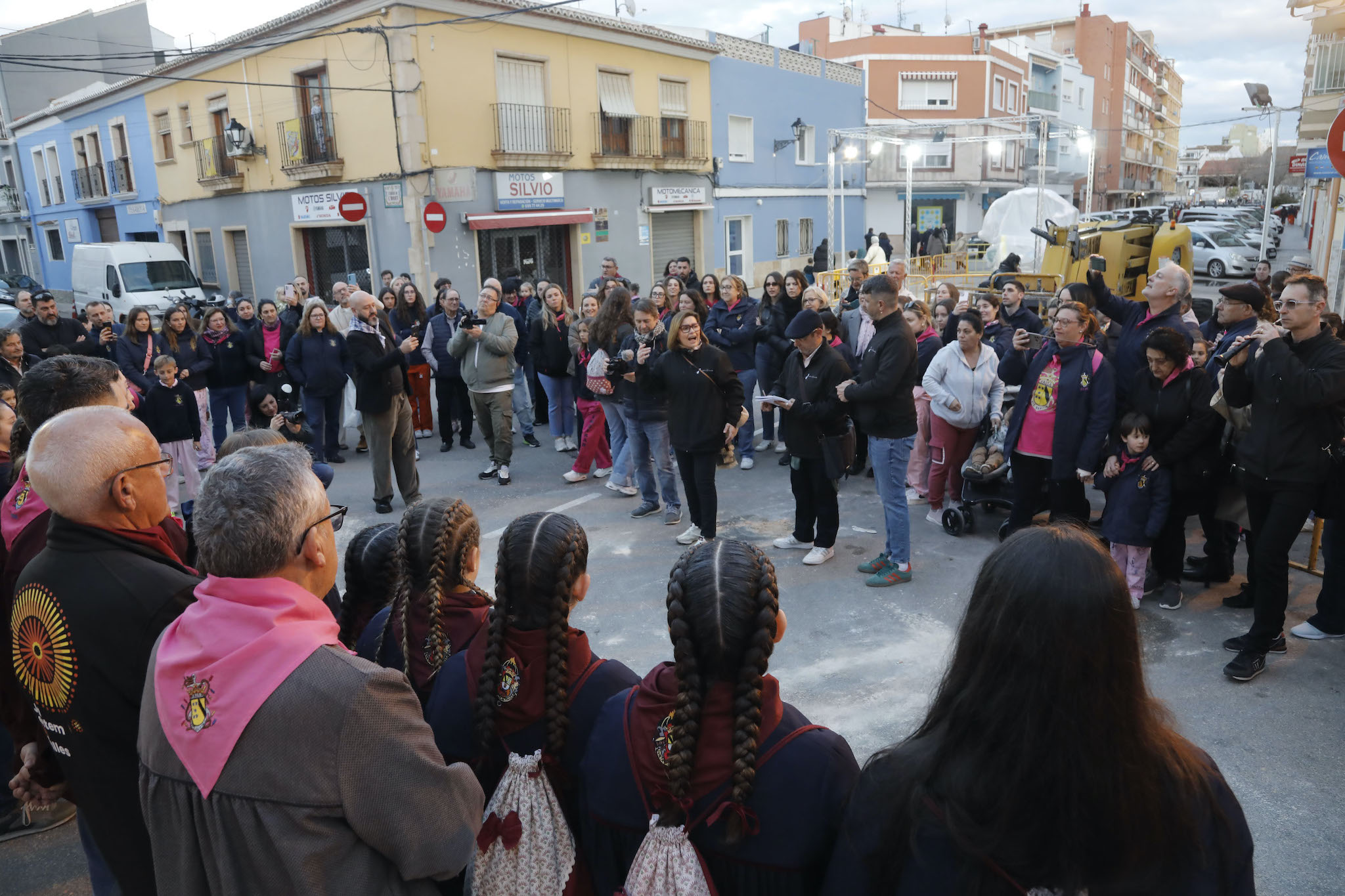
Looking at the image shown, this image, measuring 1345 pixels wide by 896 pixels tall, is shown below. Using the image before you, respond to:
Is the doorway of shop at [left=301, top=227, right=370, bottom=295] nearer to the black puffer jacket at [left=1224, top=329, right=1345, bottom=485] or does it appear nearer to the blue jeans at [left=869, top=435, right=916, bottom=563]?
the blue jeans at [left=869, top=435, right=916, bottom=563]

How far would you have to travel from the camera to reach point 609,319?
7.24 metres

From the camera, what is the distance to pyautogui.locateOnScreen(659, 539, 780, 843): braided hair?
169 centimetres

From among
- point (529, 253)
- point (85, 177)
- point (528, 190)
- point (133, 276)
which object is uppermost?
point (85, 177)

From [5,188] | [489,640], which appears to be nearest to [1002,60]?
[5,188]

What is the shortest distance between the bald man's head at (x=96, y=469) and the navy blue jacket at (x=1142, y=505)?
474 centimetres

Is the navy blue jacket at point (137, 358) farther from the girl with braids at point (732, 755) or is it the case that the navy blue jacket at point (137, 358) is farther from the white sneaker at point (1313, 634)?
the white sneaker at point (1313, 634)

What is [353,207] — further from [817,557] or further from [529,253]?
[817,557]

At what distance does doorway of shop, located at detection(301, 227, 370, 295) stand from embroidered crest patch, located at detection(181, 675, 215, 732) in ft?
58.0

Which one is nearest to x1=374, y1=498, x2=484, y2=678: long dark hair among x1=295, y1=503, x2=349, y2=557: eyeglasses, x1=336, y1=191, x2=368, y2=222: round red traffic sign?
x1=295, y1=503, x2=349, y2=557: eyeglasses

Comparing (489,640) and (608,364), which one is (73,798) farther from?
(608,364)

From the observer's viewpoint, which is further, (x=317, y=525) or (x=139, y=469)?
(x=139, y=469)

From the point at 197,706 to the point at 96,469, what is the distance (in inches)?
38.5

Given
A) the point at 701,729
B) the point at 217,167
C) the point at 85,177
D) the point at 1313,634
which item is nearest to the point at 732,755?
the point at 701,729

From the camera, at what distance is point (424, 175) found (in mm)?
16484
